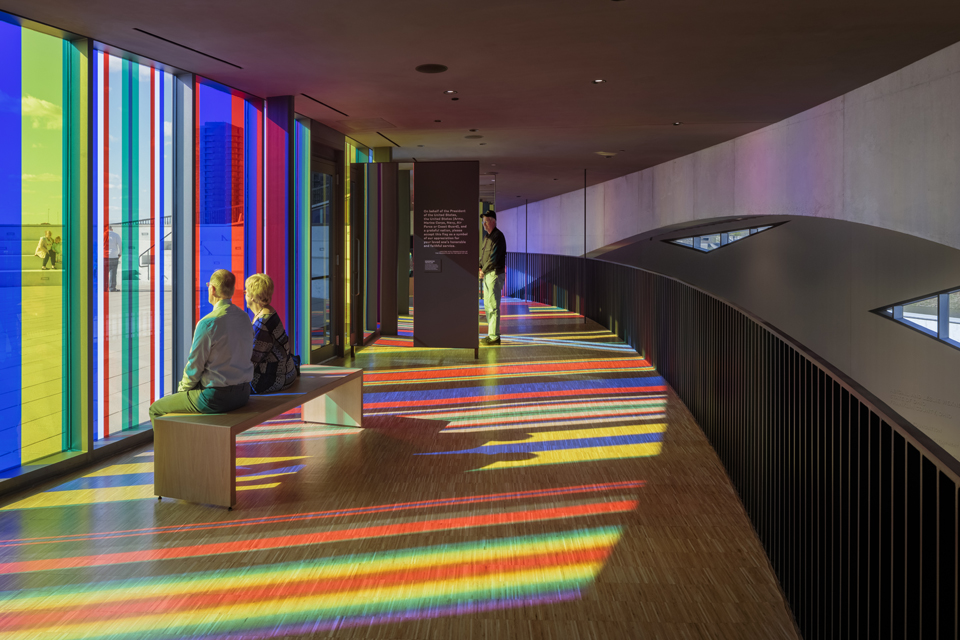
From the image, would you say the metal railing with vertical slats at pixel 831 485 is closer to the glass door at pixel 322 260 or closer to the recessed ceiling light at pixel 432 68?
the recessed ceiling light at pixel 432 68

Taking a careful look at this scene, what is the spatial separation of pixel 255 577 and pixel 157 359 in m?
3.25

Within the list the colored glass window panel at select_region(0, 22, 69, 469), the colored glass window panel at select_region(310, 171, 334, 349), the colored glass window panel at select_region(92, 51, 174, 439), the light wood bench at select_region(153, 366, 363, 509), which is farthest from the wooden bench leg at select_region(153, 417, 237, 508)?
the colored glass window panel at select_region(310, 171, 334, 349)

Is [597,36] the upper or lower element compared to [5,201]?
upper

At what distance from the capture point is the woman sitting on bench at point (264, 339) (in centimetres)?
467

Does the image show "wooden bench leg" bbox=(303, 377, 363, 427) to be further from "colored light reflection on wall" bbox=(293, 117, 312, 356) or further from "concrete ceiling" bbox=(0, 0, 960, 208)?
"concrete ceiling" bbox=(0, 0, 960, 208)

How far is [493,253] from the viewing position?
10109mm

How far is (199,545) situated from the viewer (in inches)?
139

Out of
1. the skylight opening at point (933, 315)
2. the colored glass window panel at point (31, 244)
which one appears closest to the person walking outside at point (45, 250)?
the colored glass window panel at point (31, 244)

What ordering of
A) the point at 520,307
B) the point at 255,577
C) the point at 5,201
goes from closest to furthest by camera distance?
the point at 255,577, the point at 5,201, the point at 520,307

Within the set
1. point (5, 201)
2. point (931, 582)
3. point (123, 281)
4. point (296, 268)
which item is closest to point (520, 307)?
point (296, 268)

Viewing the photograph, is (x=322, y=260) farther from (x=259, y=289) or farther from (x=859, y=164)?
(x=859, y=164)

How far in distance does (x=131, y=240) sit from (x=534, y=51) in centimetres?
335

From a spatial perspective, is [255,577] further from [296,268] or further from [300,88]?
[296,268]

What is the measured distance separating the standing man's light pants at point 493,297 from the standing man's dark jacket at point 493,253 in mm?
91
